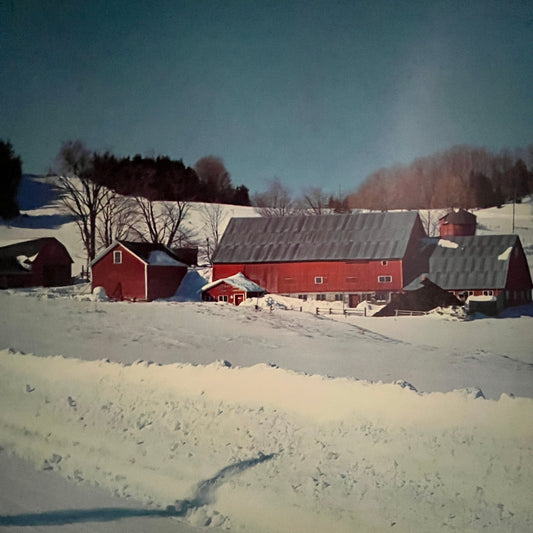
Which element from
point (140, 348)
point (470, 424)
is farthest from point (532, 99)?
point (140, 348)

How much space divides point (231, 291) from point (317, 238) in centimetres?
66

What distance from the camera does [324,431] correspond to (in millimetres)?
3619

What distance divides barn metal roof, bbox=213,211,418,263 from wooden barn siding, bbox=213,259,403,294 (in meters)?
0.04

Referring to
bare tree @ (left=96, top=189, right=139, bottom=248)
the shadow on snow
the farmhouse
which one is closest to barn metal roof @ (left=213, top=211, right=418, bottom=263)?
bare tree @ (left=96, top=189, right=139, bottom=248)

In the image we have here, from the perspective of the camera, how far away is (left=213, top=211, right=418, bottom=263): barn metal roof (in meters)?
4.01

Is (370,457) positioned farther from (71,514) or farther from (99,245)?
(99,245)

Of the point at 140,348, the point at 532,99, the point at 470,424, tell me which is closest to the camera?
the point at 470,424

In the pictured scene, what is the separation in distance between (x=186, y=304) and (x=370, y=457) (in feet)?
5.03

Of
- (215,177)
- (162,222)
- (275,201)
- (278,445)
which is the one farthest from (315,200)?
(278,445)

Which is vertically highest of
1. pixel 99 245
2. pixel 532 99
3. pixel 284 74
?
pixel 284 74

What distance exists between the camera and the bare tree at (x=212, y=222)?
423cm

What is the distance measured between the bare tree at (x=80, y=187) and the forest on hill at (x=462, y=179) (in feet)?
6.49

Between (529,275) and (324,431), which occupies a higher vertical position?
(529,275)

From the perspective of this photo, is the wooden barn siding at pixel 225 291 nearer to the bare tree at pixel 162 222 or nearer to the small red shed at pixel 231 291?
the small red shed at pixel 231 291
